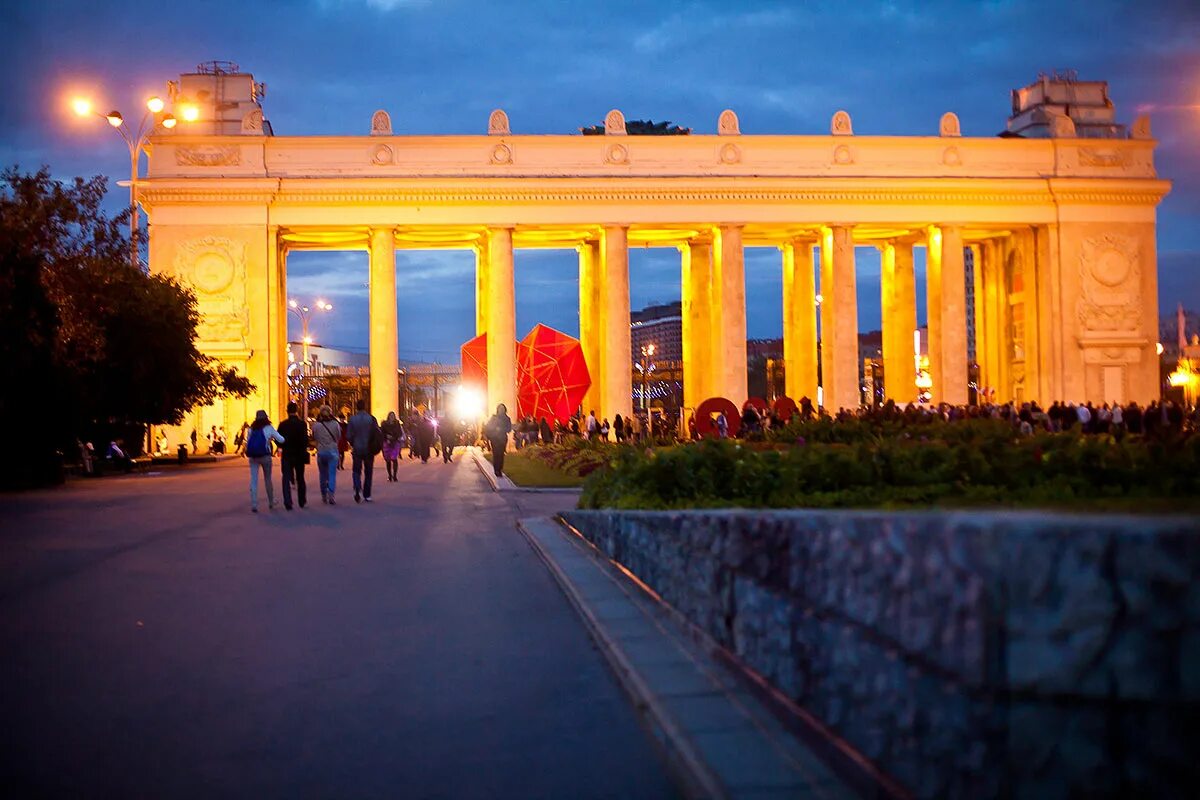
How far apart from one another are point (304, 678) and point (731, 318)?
201 feet

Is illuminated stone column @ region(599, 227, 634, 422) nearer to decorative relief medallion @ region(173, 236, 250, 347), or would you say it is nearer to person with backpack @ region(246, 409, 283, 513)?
decorative relief medallion @ region(173, 236, 250, 347)

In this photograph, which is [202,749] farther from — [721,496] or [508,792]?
[721,496]

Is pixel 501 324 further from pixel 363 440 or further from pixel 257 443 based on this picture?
pixel 257 443

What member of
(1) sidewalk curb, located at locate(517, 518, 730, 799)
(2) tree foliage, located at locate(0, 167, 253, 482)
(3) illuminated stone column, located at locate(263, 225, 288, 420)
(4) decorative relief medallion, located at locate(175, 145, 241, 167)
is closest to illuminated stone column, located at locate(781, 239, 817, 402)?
(3) illuminated stone column, located at locate(263, 225, 288, 420)

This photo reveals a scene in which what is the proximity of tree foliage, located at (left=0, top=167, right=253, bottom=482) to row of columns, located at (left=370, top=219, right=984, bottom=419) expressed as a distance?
24.9m

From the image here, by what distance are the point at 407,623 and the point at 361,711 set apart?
3084 mm

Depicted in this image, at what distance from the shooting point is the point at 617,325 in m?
68.4

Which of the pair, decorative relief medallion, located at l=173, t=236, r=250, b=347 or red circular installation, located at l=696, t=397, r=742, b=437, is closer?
red circular installation, located at l=696, t=397, r=742, b=437

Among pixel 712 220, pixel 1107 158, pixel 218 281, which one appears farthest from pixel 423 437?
pixel 1107 158

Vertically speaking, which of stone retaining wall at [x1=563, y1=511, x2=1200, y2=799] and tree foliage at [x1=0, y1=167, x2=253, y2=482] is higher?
tree foliage at [x1=0, y1=167, x2=253, y2=482]

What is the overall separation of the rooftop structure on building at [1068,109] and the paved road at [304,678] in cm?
6736

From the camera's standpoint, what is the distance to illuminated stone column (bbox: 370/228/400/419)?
6825 centimetres

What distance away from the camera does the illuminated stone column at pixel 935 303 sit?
70.6 meters

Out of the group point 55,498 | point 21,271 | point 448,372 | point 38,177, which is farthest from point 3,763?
point 448,372
